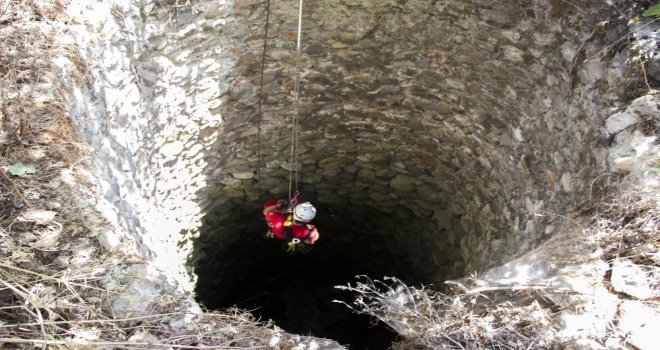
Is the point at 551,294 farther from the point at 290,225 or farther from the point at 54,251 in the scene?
the point at 290,225

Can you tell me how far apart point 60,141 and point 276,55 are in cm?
197

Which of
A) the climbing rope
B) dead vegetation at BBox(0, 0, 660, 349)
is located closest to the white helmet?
the climbing rope

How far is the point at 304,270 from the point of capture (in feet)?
21.3

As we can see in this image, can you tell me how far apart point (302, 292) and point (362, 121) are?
2.60 meters

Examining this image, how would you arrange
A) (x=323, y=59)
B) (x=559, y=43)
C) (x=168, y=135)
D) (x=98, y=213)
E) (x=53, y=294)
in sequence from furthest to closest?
(x=323, y=59), (x=168, y=135), (x=559, y=43), (x=98, y=213), (x=53, y=294)

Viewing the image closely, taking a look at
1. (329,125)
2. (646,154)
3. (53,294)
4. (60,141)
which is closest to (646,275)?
(646,154)

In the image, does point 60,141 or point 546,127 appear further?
point 546,127

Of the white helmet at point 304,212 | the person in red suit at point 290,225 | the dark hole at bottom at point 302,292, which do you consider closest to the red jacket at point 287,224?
the person in red suit at point 290,225

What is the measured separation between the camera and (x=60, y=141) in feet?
Result: 8.67

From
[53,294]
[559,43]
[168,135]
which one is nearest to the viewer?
[53,294]

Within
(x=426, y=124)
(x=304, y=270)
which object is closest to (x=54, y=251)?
(x=426, y=124)

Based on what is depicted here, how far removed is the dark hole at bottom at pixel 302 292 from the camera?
601 centimetres

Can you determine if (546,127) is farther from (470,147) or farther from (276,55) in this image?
(276,55)

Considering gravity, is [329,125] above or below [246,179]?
above
